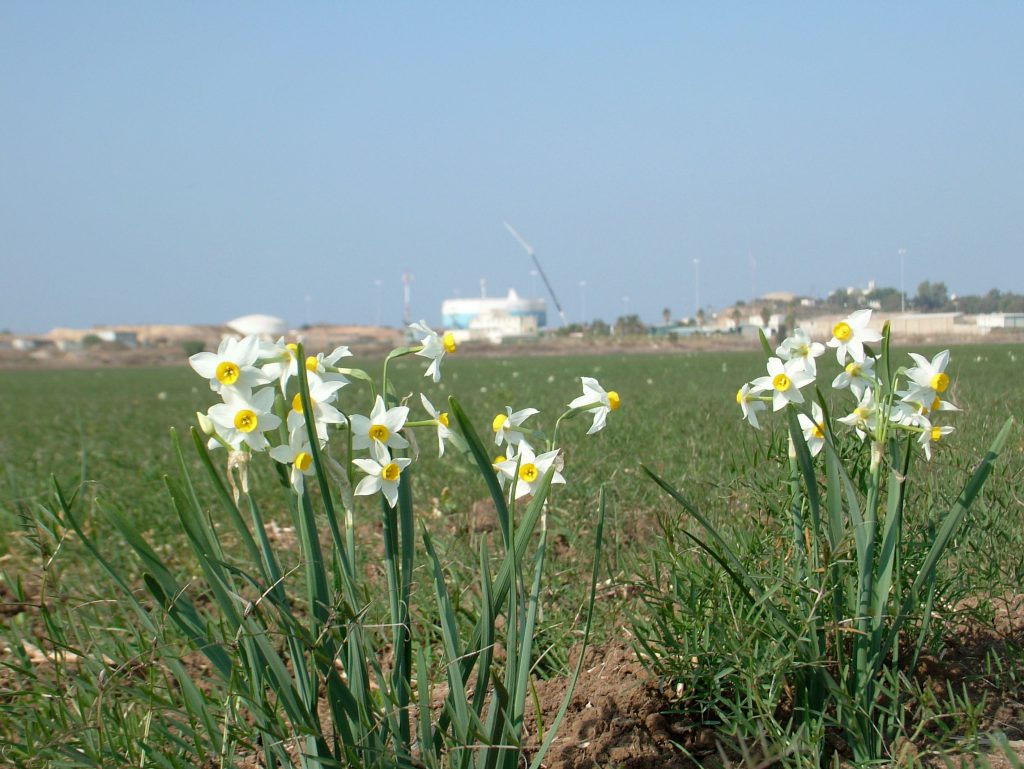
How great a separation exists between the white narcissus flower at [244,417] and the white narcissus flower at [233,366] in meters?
0.02

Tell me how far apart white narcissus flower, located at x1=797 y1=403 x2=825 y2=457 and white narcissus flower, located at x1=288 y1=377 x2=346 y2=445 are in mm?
931

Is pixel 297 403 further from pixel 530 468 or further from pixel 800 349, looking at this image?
pixel 800 349

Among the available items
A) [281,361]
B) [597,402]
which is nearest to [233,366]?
[281,361]

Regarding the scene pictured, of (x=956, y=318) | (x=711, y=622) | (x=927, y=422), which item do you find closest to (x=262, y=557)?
(x=711, y=622)

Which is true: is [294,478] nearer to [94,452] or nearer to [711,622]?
[711,622]

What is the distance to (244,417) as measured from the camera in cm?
148

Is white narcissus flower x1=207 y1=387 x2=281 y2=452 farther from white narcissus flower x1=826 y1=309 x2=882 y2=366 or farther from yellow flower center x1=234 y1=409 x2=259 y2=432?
white narcissus flower x1=826 y1=309 x2=882 y2=366

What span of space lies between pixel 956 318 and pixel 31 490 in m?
7.85

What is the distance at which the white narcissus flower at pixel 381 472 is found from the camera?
152 cm

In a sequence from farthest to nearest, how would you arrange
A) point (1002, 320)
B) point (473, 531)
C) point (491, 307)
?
point (491, 307), point (1002, 320), point (473, 531)

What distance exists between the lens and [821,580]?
6.06 feet

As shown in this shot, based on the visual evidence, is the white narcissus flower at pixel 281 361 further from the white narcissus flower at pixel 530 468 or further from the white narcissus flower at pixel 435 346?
the white narcissus flower at pixel 530 468

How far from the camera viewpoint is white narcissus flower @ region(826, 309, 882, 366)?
1.83 meters

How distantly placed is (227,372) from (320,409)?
0.54ft
